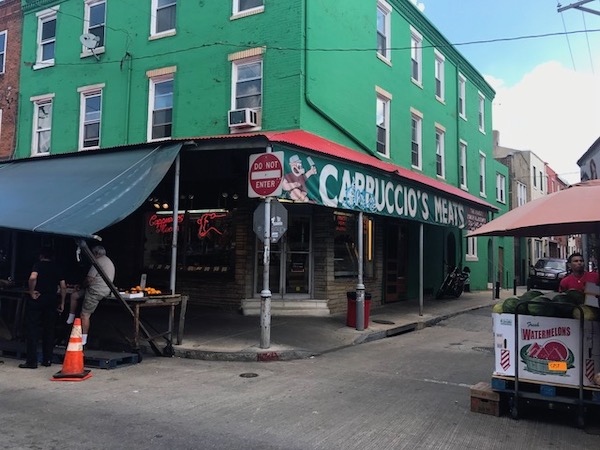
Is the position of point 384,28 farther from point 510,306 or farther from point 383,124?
point 510,306

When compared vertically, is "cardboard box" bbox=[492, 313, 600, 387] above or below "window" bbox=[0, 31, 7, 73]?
below

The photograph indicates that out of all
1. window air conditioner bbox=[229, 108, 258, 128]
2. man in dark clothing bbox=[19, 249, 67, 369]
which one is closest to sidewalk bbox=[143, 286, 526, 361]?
man in dark clothing bbox=[19, 249, 67, 369]

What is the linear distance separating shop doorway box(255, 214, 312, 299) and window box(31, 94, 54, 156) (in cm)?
953

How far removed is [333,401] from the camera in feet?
19.6

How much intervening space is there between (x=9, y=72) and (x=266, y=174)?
14.3m

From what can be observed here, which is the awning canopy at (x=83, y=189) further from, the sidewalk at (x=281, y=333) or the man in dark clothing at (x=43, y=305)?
the sidewalk at (x=281, y=333)

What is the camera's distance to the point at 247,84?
13.4m

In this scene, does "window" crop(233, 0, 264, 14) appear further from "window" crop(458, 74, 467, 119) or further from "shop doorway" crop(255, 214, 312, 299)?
"window" crop(458, 74, 467, 119)

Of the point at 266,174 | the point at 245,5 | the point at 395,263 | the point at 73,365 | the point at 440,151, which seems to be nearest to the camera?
the point at 73,365

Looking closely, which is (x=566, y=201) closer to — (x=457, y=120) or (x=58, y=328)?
(x=58, y=328)

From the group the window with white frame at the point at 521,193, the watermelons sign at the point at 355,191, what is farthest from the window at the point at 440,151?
the window with white frame at the point at 521,193

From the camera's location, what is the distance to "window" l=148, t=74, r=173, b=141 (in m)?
14.6

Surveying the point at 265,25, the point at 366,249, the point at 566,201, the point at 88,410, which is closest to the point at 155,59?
the point at 265,25

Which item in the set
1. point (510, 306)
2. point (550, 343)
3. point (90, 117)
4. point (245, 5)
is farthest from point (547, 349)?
point (90, 117)
